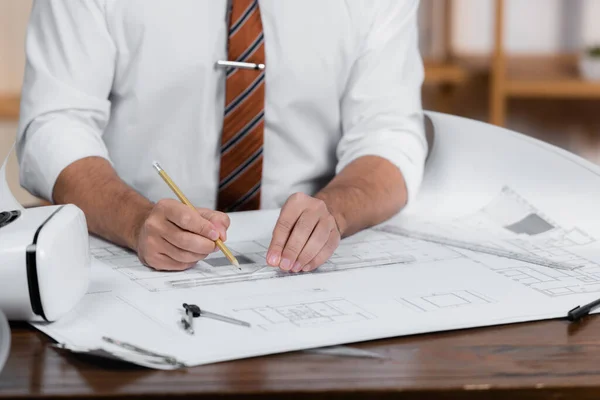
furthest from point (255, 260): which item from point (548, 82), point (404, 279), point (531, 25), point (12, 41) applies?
point (531, 25)

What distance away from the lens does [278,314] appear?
910 millimetres

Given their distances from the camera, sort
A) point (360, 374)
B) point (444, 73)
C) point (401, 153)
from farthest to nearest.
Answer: point (444, 73) < point (401, 153) < point (360, 374)

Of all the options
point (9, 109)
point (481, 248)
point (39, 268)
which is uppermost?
point (39, 268)

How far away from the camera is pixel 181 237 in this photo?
3.50ft

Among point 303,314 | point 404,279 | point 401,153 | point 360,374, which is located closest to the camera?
point 360,374

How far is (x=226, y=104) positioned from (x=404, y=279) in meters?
0.53

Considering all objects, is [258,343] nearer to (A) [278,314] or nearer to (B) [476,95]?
(A) [278,314]

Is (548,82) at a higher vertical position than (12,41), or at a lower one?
lower

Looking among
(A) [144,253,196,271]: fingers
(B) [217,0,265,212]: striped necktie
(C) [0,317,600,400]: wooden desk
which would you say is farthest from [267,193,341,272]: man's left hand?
(B) [217,0,265,212]: striped necktie

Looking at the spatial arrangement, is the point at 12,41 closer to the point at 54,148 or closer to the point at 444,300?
the point at 54,148

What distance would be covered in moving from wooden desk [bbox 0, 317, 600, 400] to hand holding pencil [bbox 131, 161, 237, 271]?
0.24 metres

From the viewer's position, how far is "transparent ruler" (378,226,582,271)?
1.12 m

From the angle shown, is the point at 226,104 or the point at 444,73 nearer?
the point at 226,104

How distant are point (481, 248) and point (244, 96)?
0.48m
